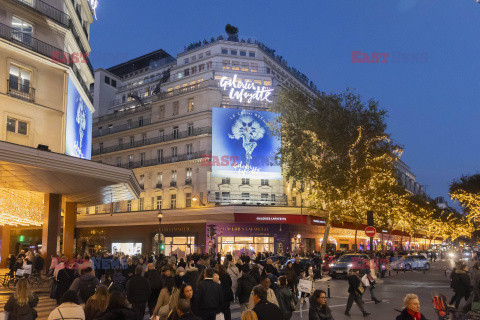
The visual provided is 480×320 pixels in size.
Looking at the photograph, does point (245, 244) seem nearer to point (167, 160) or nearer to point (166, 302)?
point (167, 160)

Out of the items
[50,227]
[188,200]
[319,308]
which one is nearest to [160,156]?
[188,200]

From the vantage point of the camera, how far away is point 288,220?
4809 cm

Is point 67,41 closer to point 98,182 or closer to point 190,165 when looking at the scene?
point 98,182

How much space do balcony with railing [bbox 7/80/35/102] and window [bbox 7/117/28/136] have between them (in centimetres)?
133

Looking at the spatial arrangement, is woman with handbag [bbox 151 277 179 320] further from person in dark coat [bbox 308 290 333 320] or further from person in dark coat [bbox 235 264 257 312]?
person in dark coat [bbox 308 290 333 320]

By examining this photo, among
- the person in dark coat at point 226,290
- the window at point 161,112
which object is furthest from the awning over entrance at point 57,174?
the window at point 161,112

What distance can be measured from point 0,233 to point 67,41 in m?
18.2

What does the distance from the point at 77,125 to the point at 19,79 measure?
6081 millimetres

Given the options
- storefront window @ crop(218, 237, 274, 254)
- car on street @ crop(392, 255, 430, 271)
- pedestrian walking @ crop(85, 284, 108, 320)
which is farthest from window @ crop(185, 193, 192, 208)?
pedestrian walking @ crop(85, 284, 108, 320)

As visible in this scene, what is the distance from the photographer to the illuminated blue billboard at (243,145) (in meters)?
49.8

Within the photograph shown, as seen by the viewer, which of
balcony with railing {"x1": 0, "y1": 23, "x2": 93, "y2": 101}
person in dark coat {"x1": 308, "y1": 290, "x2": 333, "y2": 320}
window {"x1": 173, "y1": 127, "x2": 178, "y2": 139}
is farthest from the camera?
window {"x1": 173, "y1": 127, "x2": 178, "y2": 139}

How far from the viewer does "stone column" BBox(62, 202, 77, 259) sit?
92.9ft

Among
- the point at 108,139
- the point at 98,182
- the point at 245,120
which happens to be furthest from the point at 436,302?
the point at 108,139

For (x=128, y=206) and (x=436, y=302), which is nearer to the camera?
(x=436, y=302)
